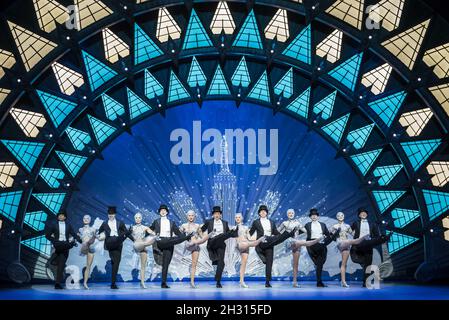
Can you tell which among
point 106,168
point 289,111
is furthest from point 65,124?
point 289,111

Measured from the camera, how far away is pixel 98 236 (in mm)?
21781

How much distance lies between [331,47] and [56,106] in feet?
52.7

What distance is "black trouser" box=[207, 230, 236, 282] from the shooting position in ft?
Answer: 70.5

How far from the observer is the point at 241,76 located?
121 ft

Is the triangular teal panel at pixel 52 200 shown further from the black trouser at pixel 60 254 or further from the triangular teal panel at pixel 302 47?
the triangular teal panel at pixel 302 47

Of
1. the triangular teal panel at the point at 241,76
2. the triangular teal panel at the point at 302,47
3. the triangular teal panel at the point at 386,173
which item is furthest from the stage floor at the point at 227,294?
the triangular teal panel at the point at 241,76

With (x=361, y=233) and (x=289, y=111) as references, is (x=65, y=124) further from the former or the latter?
(x=361, y=233)

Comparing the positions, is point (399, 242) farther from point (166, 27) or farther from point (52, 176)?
point (52, 176)

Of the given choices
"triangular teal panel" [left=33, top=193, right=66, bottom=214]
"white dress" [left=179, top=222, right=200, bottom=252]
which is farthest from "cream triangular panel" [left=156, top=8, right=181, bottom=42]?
"white dress" [left=179, top=222, right=200, bottom=252]

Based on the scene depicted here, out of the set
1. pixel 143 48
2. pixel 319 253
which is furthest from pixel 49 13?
pixel 319 253

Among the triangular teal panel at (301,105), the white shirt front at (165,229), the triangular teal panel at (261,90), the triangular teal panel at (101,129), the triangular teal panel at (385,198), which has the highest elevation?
the triangular teal panel at (261,90)

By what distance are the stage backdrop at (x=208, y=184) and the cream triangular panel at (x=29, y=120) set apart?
14.9 feet

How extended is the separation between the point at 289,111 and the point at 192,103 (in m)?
6.30

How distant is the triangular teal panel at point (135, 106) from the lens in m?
36.5
